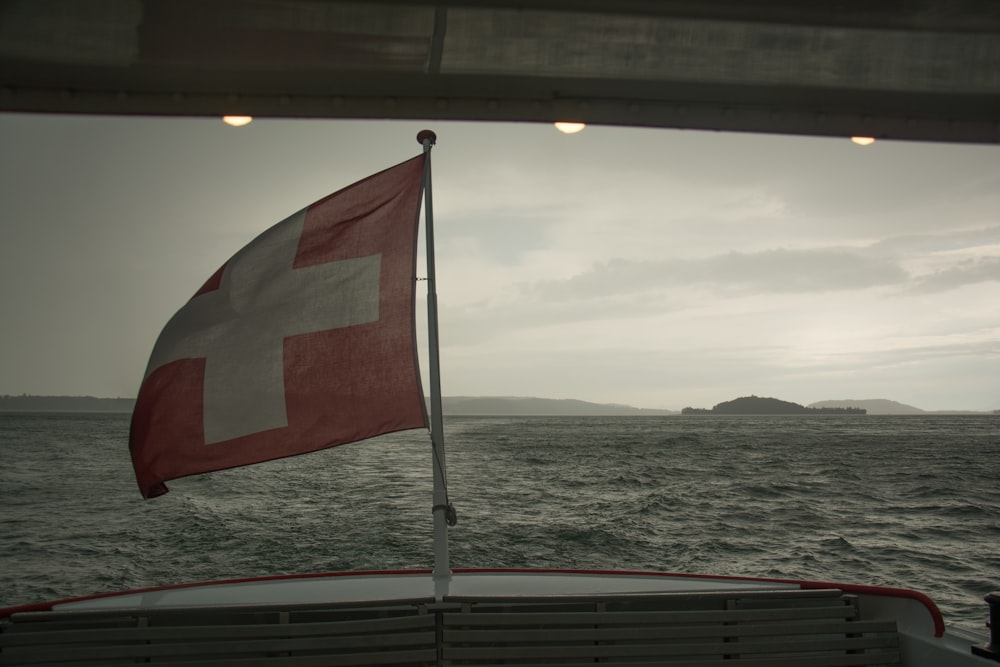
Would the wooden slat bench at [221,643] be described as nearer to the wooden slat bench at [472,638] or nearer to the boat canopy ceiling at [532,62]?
the wooden slat bench at [472,638]

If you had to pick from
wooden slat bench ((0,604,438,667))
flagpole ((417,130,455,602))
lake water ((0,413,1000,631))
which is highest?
flagpole ((417,130,455,602))

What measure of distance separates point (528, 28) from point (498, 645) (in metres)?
2.65

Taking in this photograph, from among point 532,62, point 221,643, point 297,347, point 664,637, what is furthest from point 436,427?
point 532,62

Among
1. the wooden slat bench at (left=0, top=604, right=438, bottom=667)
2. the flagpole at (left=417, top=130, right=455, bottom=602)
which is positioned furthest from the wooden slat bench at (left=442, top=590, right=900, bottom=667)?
the flagpole at (left=417, top=130, right=455, bottom=602)

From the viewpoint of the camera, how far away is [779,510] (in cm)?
2227

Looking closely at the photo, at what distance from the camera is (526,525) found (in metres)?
19.0

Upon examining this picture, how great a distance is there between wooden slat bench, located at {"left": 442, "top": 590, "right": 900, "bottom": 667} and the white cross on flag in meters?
1.35

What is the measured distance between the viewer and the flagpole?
3832mm

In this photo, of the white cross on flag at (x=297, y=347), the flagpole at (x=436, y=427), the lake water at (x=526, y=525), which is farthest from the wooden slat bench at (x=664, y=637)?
the lake water at (x=526, y=525)

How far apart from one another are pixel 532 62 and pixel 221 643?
2855 mm

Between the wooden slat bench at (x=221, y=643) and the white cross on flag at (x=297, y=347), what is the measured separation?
3.53 feet

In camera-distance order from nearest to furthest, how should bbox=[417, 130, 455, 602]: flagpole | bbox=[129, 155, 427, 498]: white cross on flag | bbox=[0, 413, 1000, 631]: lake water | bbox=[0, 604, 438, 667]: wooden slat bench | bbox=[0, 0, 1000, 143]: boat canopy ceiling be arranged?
bbox=[0, 0, 1000, 143]: boat canopy ceiling, bbox=[0, 604, 438, 667]: wooden slat bench, bbox=[417, 130, 455, 602]: flagpole, bbox=[129, 155, 427, 498]: white cross on flag, bbox=[0, 413, 1000, 631]: lake water

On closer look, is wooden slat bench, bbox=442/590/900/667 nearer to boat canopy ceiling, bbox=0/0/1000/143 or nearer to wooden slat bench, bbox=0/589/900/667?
wooden slat bench, bbox=0/589/900/667

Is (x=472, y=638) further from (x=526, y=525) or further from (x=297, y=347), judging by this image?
(x=526, y=525)
